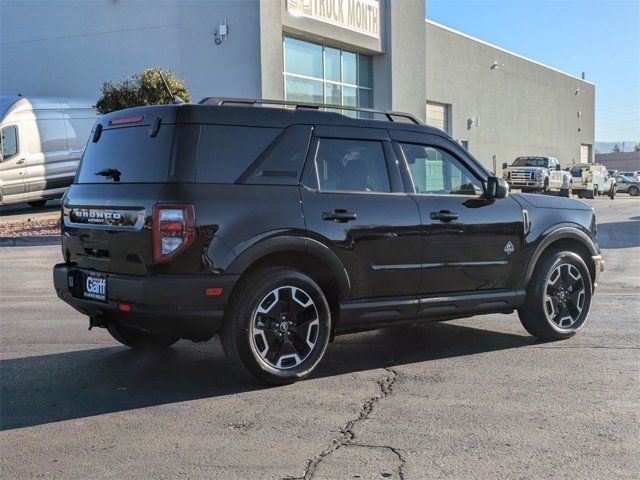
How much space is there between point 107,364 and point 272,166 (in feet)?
7.37

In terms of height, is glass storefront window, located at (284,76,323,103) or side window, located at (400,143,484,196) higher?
glass storefront window, located at (284,76,323,103)

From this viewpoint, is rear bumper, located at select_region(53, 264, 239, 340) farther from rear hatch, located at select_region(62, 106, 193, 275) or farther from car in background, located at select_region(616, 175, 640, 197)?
car in background, located at select_region(616, 175, 640, 197)

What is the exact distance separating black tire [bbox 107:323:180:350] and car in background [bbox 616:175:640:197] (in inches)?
1877

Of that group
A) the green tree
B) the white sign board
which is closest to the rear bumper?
the green tree

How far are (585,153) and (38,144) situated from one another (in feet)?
159

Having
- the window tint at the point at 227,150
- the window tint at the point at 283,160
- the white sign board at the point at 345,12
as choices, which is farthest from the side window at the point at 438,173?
the white sign board at the point at 345,12

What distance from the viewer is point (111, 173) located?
519 centimetres

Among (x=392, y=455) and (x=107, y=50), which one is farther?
(x=107, y=50)

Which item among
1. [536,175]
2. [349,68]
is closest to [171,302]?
[349,68]

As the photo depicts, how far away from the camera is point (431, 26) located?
33.4 metres

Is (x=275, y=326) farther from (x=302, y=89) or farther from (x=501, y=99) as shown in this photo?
(x=501, y=99)

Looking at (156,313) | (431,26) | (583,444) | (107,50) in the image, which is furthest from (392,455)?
(431,26)

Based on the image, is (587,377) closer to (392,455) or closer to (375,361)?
(375,361)

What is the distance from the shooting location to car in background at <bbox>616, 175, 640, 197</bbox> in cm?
4788
